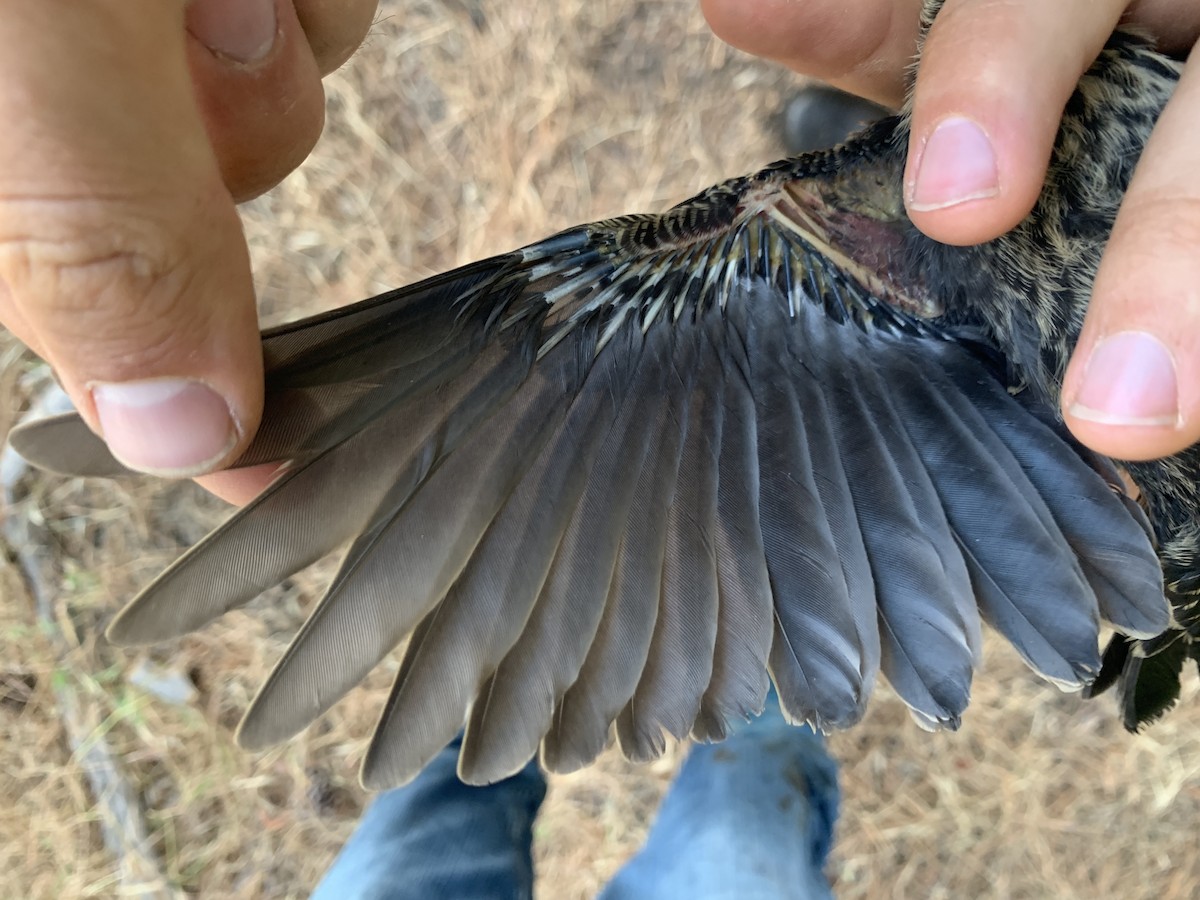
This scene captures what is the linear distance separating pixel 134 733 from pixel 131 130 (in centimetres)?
213

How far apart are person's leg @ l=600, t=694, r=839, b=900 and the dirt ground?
0.17m

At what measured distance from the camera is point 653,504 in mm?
1159

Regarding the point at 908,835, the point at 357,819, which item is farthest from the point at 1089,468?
the point at 357,819

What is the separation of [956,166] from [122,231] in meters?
0.81

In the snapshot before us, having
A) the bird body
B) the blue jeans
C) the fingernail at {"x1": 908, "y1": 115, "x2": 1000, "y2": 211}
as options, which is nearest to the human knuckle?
the bird body

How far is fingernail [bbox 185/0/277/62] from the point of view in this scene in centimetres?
87

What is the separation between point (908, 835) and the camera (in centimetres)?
223

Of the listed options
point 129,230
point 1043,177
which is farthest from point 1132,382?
point 129,230

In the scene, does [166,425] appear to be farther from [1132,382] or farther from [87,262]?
[1132,382]

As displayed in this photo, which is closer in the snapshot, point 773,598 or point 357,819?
point 773,598

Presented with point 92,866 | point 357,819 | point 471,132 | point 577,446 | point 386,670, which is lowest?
point 92,866

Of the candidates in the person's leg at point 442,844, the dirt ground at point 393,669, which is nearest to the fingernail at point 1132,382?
the dirt ground at point 393,669

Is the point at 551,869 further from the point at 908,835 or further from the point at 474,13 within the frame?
the point at 474,13

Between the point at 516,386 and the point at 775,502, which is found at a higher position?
the point at 516,386
